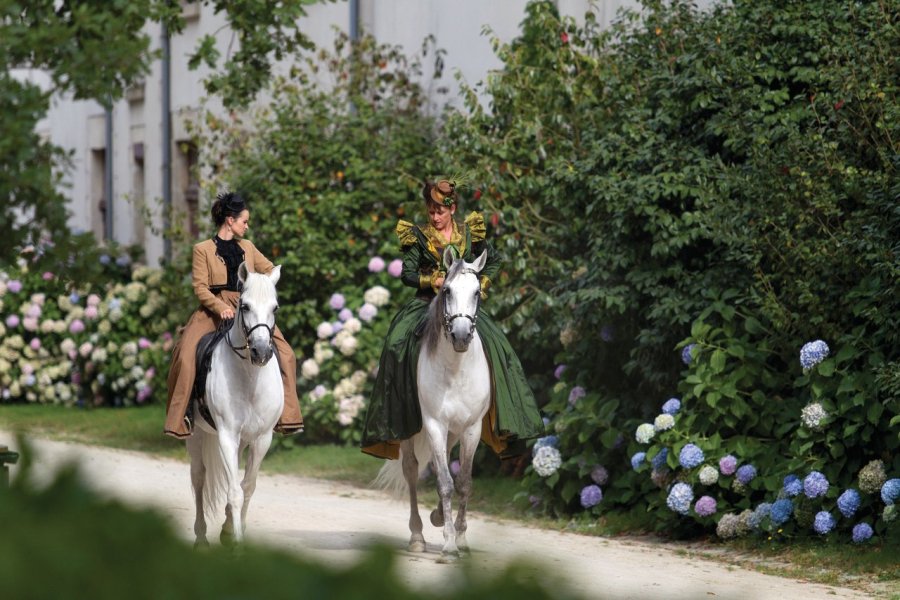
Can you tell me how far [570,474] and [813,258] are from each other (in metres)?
2.80

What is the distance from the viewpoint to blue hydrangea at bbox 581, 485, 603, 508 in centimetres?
1094

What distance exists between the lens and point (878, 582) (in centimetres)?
830

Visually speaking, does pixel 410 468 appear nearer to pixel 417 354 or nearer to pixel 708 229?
pixel 417 354

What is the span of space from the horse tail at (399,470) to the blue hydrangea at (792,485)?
2.20 meters

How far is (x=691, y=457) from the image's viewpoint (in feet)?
32.5

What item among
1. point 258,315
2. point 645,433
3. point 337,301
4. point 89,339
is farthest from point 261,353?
point 89,339

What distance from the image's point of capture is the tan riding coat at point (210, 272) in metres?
9.38

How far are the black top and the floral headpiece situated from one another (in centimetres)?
126

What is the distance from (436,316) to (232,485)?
5.00 feet

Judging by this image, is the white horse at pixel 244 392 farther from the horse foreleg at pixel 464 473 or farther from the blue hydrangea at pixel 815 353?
the blue hydrangea at pixel 815 353

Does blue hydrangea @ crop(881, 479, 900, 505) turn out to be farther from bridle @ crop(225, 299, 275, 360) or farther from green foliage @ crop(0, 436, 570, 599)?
green foliage @ crop(0, 436, 570, 599)

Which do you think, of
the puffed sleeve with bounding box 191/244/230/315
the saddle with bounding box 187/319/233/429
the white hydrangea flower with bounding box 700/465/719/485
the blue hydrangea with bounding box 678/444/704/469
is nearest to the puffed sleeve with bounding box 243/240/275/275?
the puffed sleeve with bounding box 191/244/230/315

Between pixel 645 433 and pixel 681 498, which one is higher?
pixel 645 433

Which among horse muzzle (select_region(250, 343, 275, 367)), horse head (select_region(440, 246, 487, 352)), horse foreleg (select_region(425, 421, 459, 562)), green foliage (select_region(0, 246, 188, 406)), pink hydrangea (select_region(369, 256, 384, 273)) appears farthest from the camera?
green foliage (select_region(0, 246, 188, 406))
